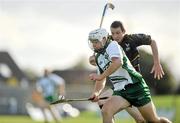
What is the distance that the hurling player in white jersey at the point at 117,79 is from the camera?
43.9 feet

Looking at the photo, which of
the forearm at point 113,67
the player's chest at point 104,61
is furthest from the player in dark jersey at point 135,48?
the forearm at point 113,67

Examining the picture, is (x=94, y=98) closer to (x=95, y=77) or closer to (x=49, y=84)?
(x=95, y=77)

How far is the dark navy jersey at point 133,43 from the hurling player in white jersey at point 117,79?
1.06 meters

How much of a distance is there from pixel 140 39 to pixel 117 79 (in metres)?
1.43

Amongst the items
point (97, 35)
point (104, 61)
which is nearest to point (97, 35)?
point (97, 35)

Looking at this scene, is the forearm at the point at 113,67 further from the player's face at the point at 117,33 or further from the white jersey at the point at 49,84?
the white jersey at the point at 49,84

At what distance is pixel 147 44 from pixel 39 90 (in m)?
13.8

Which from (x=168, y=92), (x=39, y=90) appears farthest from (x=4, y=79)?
(x=39, y=90)

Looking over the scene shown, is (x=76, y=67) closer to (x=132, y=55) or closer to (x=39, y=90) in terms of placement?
(x=39, y=90)

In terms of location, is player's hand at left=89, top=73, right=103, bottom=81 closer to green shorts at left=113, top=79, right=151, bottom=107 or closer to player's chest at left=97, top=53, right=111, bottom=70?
player's chest at left=97, top=53, right=111, bottom=70

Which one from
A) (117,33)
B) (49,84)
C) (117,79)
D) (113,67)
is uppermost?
(117,33)

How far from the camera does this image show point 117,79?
545 inches

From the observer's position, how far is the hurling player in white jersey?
43.9ft

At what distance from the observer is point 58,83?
26.7m
